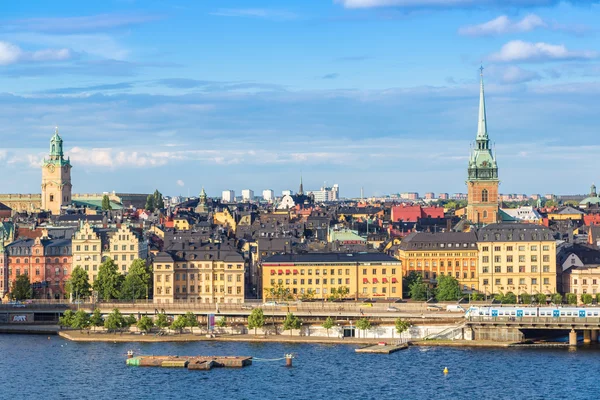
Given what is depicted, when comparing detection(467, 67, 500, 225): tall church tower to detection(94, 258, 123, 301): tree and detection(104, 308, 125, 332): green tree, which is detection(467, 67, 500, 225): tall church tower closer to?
detection(94, 258, 123, 301): tree

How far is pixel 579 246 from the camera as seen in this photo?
140625 millimetres

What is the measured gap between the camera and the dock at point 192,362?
301ft

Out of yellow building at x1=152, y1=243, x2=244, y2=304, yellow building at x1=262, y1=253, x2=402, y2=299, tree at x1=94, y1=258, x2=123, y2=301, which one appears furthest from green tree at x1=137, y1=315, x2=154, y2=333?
yellow building at x1=262, y1=253, x2=402, y2=299

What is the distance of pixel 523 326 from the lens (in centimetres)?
10412

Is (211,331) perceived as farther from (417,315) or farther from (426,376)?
(426,376)

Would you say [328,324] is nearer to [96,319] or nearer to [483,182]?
[96,319]

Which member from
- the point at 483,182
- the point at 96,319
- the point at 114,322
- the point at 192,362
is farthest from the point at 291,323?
the point at 483,182

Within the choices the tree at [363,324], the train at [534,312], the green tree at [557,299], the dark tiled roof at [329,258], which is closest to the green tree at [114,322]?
the tree at [363,324]

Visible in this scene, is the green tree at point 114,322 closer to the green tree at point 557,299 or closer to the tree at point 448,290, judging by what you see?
the tree at point 448,290

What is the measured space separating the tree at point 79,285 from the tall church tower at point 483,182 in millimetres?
70673

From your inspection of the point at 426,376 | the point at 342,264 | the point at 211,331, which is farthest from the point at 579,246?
the point at 426,376

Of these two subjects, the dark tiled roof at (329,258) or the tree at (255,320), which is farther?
the dark tiled roof at (329,258)

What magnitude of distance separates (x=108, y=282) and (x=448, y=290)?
101 ft

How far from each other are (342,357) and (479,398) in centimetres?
1700
